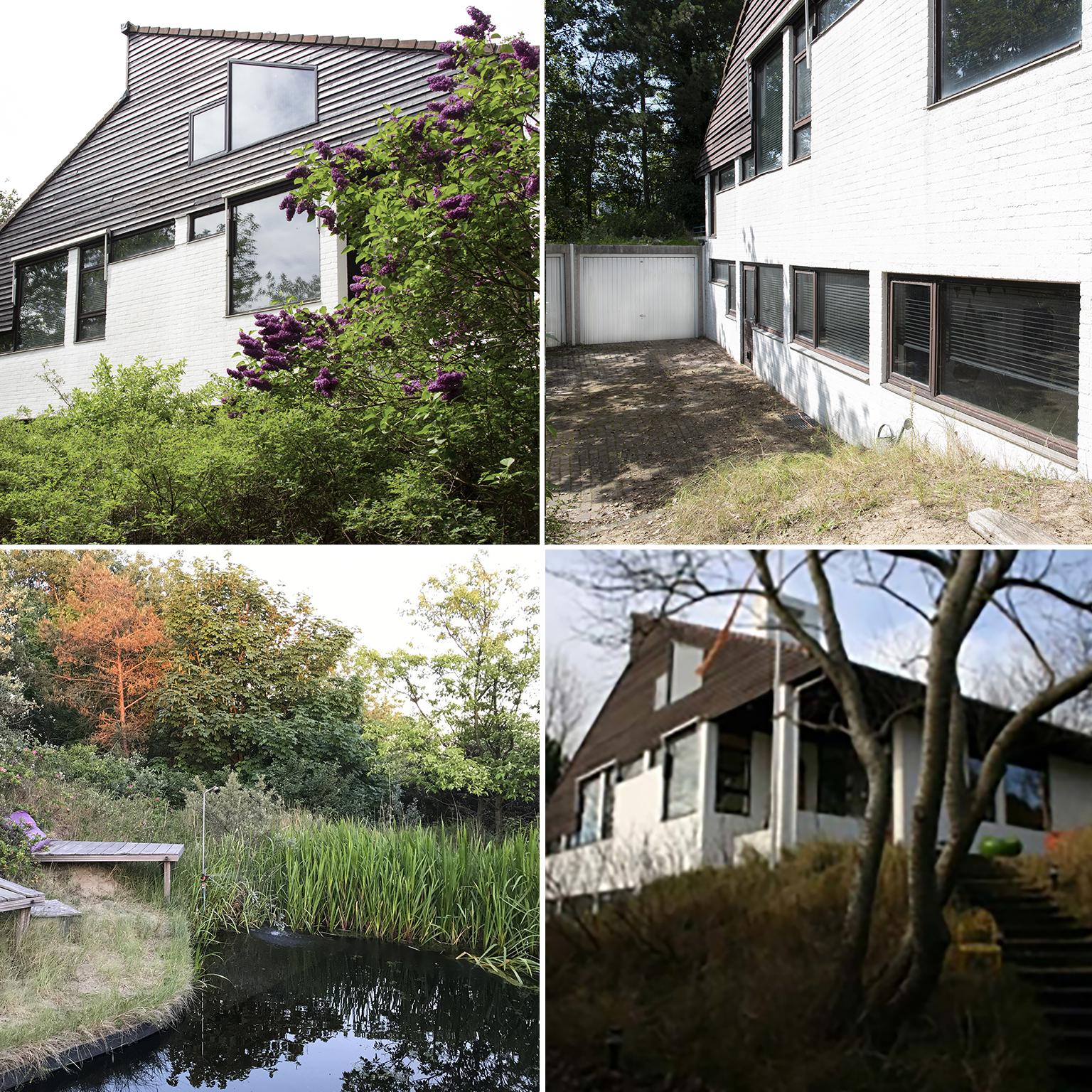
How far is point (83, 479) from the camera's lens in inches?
165

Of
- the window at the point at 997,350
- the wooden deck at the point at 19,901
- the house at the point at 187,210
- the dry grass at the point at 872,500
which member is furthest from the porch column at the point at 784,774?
the house at the point at 187,210

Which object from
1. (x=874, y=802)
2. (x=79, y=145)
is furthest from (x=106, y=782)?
(x=79, y=145)

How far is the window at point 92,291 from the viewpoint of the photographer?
5.43m

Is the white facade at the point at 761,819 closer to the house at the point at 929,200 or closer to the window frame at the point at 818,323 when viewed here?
the house at the point at 929,200

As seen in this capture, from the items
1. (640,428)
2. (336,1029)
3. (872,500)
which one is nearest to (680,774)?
→ (872,500)

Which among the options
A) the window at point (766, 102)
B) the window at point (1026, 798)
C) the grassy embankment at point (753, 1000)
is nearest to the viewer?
the grassy embankment at point (753, 1000)

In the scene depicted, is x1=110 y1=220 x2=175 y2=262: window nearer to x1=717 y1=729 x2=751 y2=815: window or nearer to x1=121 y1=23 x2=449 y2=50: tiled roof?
x1=121 y1=23 x2=449 y2=50: tiled roof

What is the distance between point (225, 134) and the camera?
15.5 feet

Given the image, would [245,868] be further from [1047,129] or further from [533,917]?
[1047,129]

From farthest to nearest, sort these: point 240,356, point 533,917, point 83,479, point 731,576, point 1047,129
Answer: point 240,356 → point 83,479 → point 1047,129 → point 533,917 → point 731,576

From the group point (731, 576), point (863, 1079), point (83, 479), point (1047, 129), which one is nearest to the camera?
point (863, 1079)

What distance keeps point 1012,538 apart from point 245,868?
261cm

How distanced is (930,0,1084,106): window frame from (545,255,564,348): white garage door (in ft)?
6.37

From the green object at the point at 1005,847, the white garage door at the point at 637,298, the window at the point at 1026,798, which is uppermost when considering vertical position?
the white garage door at the point at 637,298
